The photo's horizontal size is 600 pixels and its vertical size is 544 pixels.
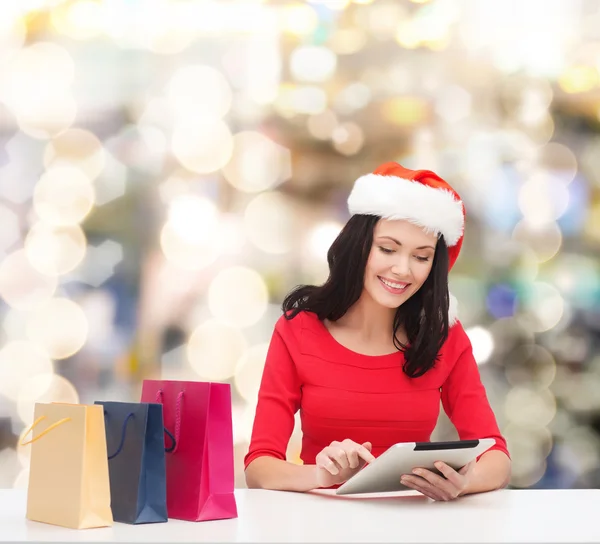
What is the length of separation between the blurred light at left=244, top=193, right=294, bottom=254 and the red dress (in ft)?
2.43

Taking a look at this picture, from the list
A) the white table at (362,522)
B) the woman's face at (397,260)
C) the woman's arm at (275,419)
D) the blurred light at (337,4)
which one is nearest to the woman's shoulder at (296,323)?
the woman's arm at (275,419)

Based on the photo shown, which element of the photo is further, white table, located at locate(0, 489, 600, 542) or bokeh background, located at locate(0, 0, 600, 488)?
bokeh background, located at locate(0, 0, 600, 488)

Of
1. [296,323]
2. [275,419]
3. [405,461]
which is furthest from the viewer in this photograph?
[296,323]

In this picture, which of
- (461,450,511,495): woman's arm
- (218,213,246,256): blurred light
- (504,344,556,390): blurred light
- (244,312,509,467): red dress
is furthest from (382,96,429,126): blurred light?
(461,450,511,495): woman's arm

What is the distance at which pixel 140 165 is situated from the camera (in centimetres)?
248

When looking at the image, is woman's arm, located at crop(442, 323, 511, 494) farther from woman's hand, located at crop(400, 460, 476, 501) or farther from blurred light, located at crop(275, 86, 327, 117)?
blurred light, located at crop(275, 86, 327, 117)

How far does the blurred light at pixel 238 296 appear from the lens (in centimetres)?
249

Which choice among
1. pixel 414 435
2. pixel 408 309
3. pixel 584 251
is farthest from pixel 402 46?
pixel 414 435

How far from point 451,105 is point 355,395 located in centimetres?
121

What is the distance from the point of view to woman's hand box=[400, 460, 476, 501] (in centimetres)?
126

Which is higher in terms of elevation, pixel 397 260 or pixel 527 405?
pixel 397 260

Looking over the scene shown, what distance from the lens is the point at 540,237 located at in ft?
8.35

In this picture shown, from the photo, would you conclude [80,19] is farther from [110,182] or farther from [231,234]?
[231,234]

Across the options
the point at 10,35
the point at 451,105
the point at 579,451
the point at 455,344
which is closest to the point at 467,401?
the point at 455,344
